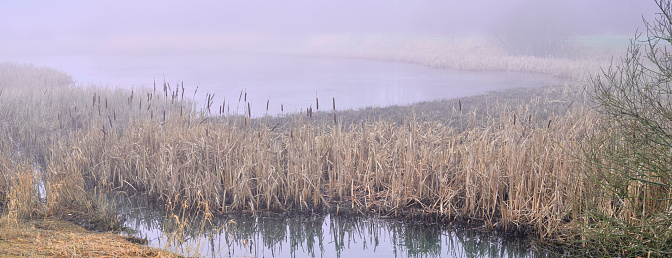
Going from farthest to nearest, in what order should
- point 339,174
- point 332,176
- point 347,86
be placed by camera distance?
point 347,86 < point 332,176 < point 339,174

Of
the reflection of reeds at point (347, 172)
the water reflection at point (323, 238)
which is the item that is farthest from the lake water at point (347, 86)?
the water reflection at point (323, 238)

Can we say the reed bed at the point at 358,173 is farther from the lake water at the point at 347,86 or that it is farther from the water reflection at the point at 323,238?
the lake water at the point at 347,86

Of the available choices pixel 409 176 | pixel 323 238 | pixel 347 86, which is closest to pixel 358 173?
pixel 409 176

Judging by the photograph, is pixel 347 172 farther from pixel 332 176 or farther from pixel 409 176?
pixel 409 176

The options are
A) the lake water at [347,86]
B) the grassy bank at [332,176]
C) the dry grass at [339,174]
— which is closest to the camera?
the grassy bank at [332,176]

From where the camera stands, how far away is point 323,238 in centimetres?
554

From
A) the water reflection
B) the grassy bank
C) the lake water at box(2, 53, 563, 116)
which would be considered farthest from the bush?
the lake water at box(2, 53, 563, 116)

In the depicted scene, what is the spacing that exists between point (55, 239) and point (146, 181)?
2.40m

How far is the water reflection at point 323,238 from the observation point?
5094 millimetres

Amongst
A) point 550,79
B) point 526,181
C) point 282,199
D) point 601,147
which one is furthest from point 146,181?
point 550,79

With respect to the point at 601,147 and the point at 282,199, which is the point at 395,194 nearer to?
the point at 282,199

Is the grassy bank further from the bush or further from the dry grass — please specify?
the bush

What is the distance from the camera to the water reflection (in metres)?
5.09

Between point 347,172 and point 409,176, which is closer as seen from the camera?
point 409,176
